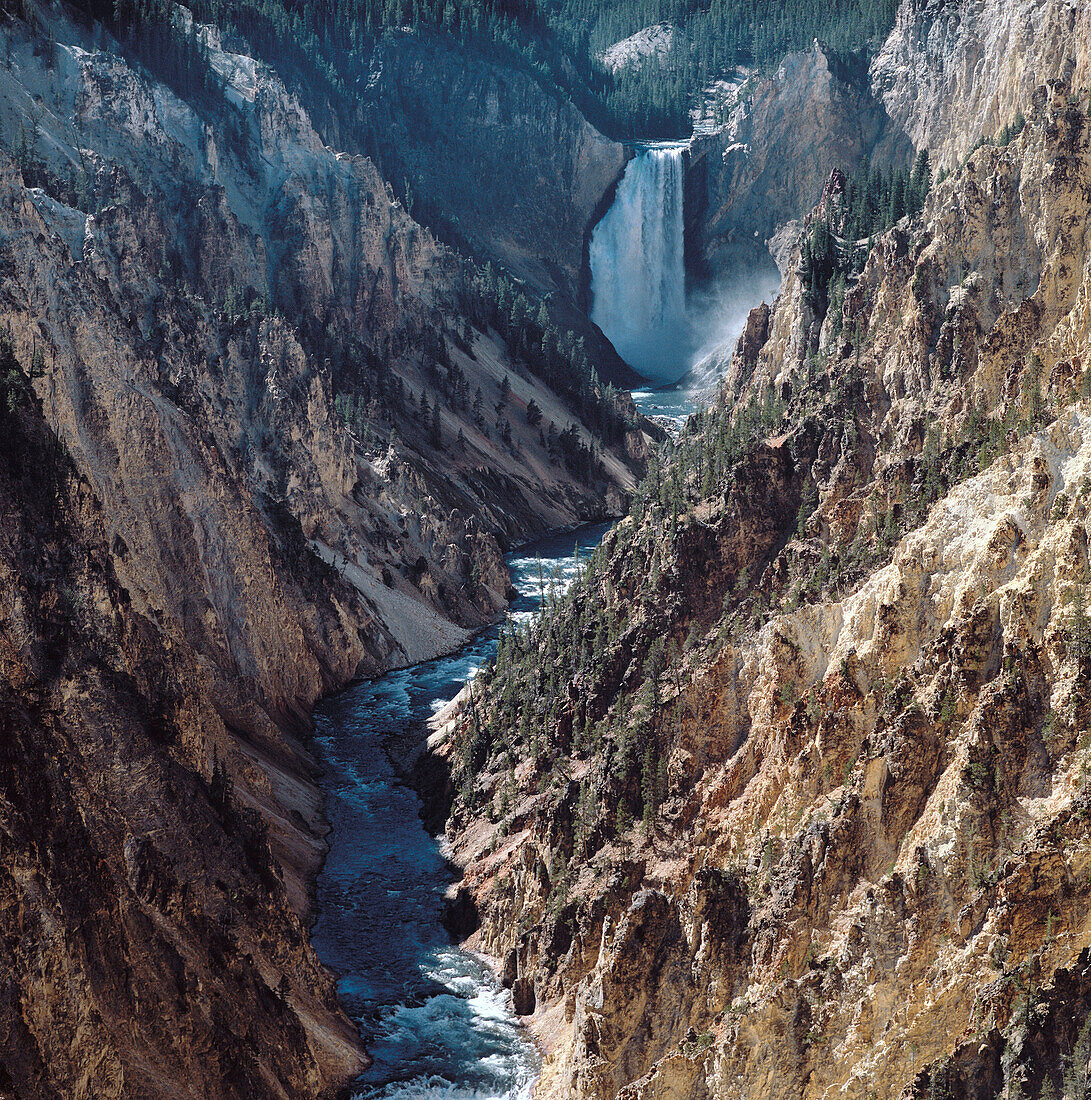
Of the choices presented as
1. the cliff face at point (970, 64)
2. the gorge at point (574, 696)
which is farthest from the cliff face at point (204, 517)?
the cliff face at point (970, 64)

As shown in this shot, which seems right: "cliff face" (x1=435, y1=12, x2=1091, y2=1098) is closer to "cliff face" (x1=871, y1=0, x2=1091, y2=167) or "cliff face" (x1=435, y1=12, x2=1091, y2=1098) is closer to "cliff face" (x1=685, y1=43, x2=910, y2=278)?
"cliff face" (x1=871, y1=0, x2=1091, y2=167)

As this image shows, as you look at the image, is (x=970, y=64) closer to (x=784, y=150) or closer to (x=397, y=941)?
(x=784, y=150)

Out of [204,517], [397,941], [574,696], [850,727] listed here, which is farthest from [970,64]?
[850,727]

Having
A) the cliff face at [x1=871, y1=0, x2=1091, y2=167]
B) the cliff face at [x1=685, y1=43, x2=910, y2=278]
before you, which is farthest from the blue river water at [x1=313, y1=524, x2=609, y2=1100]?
the cliff face at [x1=685, y1=43, x2=910, y2=278]

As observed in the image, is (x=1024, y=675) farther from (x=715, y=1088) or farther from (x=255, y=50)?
(x=255, y=50)

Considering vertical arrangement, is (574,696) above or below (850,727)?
above

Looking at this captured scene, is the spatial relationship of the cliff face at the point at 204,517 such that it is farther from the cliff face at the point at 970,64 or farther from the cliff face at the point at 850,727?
the cliff face at the point at 970,64

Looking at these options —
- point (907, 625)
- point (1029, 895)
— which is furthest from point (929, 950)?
point (907, 625)
